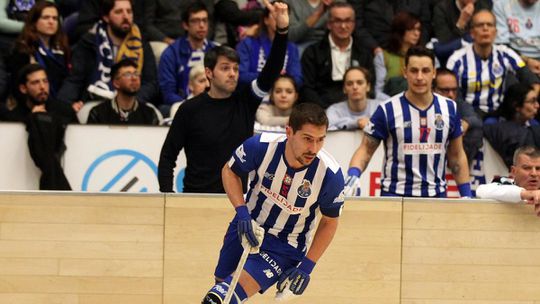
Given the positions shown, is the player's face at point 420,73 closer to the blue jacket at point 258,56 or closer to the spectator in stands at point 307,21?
the blue jacket at point 258,56

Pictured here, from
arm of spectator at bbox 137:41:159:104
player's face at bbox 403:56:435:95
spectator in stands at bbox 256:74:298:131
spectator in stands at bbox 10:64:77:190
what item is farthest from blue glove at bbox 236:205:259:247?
arm of spectator at bbox 137:41:159:104

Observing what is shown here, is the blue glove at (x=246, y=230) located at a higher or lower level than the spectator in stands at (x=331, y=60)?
lower

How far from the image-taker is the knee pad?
561 cm

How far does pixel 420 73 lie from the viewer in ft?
23.2

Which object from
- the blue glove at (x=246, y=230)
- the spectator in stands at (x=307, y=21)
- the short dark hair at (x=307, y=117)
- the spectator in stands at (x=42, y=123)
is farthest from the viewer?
the spectator in stands at (x=307, y=21)

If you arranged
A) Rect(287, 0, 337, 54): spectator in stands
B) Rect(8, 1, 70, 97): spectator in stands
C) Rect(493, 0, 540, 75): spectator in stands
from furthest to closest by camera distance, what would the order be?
Answer: Rect(493, 0, 540, 75): spectator in stands, Rect(287, 0, 337, 54): spectator in stands, Rect(8, 1, 70, 97): spectator in stands

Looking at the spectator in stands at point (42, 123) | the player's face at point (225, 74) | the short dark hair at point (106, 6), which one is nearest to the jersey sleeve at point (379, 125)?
the player's face at point (225, 74)

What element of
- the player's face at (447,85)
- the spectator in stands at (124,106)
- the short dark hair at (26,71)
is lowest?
the spectator in stands at (124,106)

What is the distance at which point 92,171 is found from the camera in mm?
8945

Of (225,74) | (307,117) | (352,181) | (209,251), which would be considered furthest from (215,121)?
(307,117)

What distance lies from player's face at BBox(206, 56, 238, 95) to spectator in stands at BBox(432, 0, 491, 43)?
3685 millimetres

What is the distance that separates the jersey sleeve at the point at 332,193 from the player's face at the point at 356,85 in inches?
129

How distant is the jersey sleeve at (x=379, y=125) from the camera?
7.18m

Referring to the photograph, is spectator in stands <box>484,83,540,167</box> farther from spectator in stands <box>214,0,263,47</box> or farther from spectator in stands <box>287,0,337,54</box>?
spectator in stands <box>214,0,263,47</box>
